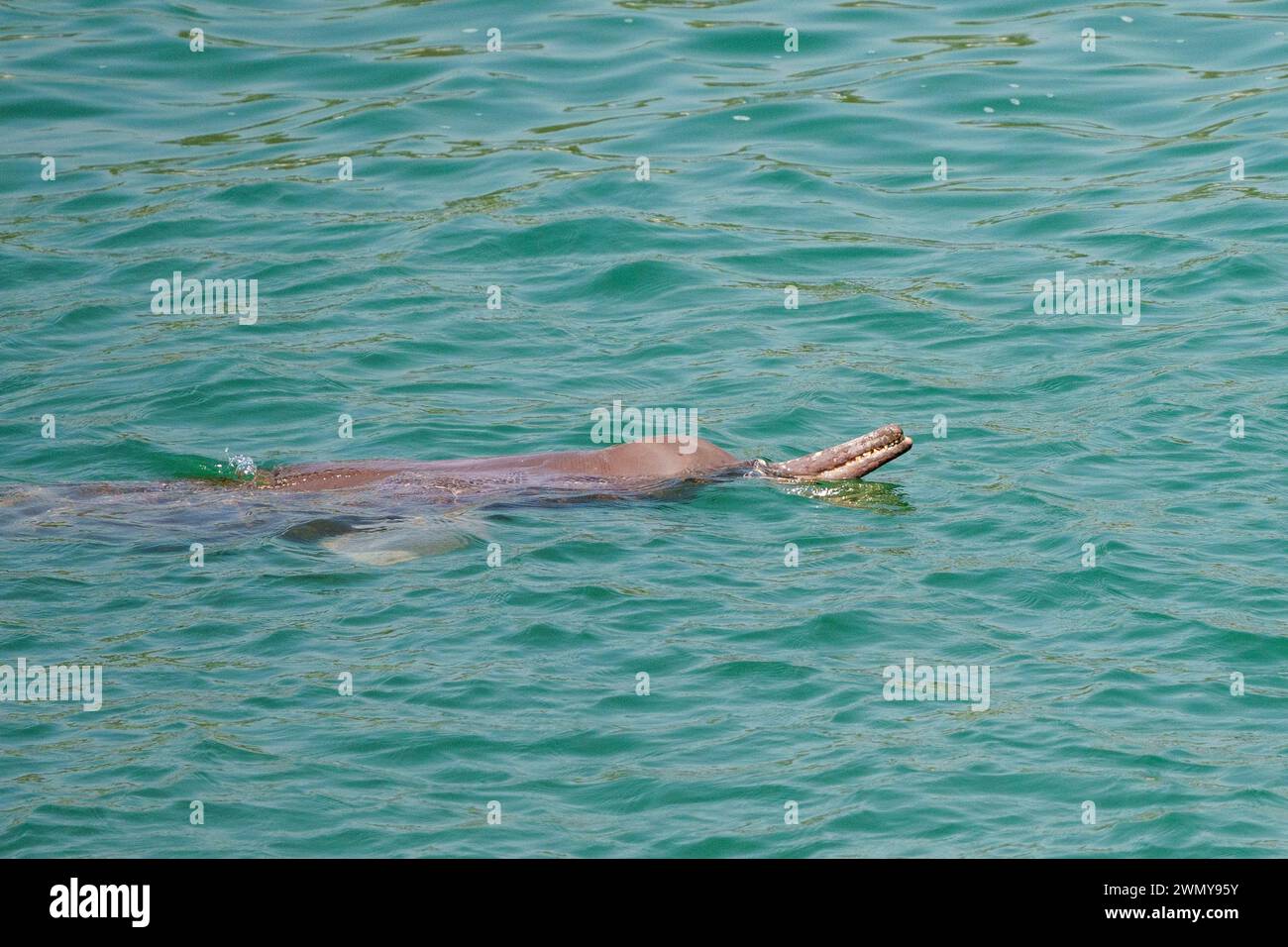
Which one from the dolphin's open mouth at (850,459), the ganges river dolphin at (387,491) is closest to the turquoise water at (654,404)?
the ganges river dolphin at (387,491)

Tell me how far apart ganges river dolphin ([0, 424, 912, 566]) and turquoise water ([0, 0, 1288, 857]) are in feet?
0.22

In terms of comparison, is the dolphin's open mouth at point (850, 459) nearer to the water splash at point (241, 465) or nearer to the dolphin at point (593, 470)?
the dolphin at point (593, 470)

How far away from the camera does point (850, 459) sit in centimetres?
1110

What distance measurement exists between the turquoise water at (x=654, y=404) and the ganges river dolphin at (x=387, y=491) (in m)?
0.07

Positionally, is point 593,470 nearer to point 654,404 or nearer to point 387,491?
point 387,491

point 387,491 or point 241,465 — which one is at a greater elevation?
point 241,465

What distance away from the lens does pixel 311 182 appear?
1717 cm

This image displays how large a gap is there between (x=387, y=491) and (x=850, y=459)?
9.74 ft

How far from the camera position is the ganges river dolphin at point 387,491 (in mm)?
10539

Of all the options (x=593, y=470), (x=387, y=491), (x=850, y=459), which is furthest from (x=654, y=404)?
(x=387, y=491)

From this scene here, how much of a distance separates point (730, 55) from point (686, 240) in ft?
16.4

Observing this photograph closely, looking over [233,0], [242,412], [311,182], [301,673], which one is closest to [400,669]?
[301,673]

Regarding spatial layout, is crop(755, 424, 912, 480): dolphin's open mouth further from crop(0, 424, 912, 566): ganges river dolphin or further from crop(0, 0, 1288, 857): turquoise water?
crop(0, 0, 1288, 857): turquoise water

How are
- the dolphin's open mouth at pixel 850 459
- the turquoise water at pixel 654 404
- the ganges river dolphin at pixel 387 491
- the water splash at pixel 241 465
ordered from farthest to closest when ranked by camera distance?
1. the water splash at pixel 241 465
2. the dolphin's open mouth at pixel 850 459
3. the ganges river dolphin at pixel 387 491
4. the turquoise water at pixel 654 404
